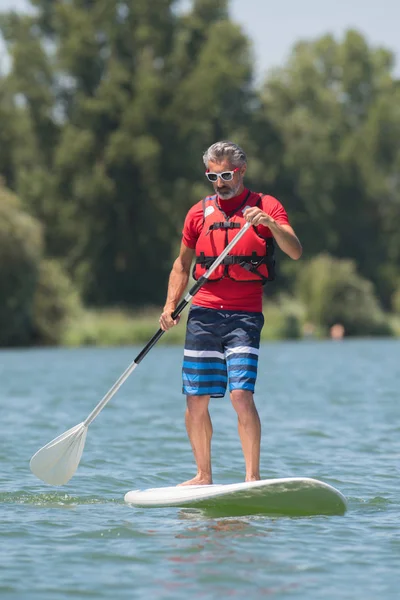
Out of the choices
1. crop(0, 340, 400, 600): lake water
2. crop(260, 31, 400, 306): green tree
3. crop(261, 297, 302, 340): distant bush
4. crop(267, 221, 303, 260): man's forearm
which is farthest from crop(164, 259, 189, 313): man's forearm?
crop(260, 31, 400, 306): green tree

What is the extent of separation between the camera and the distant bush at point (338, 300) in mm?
55375

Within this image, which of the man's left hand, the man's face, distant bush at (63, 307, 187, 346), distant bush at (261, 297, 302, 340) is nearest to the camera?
the man's left hand

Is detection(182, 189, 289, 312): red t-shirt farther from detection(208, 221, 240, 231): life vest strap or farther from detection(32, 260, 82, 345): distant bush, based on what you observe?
detection(32, 260, 82, 345): distant bush

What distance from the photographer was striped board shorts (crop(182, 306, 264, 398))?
27.3 feet

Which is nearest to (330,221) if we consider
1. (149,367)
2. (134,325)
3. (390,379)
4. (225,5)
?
(225,5)

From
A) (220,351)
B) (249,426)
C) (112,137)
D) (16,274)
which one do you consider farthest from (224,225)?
(112,137)

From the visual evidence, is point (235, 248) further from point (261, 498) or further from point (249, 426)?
point (261, 498)

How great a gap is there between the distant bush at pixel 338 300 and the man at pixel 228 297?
154 ft

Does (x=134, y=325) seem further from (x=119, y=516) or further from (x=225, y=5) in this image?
(x=119, y=516)

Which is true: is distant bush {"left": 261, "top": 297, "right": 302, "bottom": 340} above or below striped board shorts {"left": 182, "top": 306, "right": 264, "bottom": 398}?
above

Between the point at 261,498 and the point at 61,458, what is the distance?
5.28ft

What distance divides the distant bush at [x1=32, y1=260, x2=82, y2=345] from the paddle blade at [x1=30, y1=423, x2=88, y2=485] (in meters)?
33.6

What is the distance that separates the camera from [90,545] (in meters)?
7.52

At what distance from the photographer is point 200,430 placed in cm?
861
